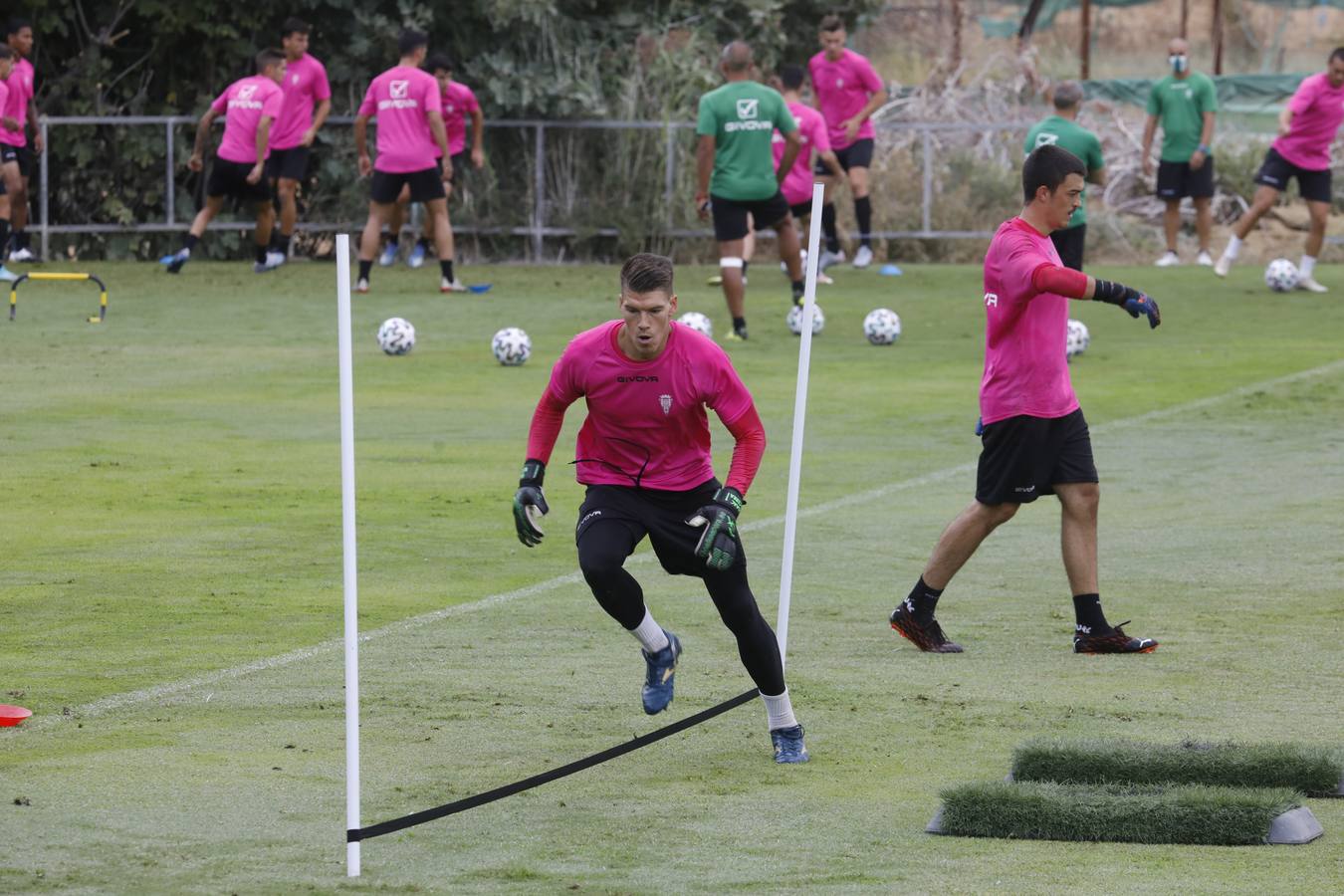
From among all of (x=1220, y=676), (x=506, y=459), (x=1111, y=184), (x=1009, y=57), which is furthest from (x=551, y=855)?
(x=1009, y=57)

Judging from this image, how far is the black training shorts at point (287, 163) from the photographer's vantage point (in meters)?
24.6

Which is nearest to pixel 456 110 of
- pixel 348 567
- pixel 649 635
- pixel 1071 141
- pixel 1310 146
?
pixel 1310 146

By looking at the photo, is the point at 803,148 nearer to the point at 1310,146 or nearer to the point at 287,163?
the point at 1310,146

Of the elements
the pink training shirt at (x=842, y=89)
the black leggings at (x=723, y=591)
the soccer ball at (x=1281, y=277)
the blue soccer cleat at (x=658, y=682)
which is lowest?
the soccer ball at (x=1281, y=277)

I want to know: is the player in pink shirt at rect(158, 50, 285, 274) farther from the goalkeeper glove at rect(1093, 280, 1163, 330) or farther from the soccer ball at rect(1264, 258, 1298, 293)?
the goalkeeper glove at rect(1093, 280, 1163, 330)

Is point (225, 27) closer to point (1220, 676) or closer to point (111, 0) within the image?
point (111, 0)

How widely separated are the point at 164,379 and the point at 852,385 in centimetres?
512

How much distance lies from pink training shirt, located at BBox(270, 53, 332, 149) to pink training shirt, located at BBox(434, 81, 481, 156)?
1400mm

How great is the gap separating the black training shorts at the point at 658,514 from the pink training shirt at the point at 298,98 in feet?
59.2

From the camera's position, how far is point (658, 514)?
7.00 m

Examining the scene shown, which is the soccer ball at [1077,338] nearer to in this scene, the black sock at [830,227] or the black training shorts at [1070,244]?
the black training shorts at [1070,244]

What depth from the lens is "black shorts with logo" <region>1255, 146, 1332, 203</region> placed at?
2273 cm

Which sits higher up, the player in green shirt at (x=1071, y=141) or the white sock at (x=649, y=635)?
the player in green shirt at (x=1071, y=141)

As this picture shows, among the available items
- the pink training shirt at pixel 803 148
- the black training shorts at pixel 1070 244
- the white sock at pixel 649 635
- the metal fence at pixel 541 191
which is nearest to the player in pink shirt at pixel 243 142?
the metal fence at pixel 541 191
